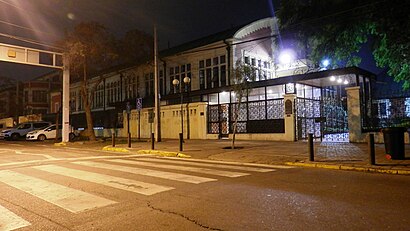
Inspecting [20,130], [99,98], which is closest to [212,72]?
[99,98]

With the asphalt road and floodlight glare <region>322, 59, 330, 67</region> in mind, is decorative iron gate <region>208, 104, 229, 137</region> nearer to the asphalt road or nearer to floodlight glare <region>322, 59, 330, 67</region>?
floodlight glare <region>322, 59, 330, 67</region>

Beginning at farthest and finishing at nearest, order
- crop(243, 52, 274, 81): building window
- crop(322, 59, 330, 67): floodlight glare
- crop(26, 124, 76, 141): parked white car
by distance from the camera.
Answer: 1. crop(26, 124, 76, 141): parked white car
2. crop(243, 52, 274, 81): building window
3. crop(322, 59, 330, 67): floodlight glare

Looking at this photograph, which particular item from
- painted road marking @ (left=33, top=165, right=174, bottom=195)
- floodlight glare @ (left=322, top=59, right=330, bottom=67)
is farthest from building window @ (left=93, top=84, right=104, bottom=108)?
painted road marking @ (left=33, top=165, right=174, bottom=195)

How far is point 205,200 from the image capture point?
6.37 meters

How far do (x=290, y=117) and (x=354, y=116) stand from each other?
386 cm

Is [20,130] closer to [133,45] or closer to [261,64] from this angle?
[133,45]

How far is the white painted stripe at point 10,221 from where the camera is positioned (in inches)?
200

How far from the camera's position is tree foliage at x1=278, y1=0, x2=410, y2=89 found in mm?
16312

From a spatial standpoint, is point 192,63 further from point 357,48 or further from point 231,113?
point 357,48

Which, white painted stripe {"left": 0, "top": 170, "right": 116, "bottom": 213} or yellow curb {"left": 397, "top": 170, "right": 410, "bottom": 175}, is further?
yellow curb {"left": 397, "top": 170, "right": 410, "bottom": 175}

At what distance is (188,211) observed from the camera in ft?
18.6

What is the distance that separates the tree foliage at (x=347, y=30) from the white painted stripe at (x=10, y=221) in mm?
15283

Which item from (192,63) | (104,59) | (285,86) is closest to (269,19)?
(192,63)

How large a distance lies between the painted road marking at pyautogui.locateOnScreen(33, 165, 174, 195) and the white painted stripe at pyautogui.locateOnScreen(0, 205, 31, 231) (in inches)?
92.4
